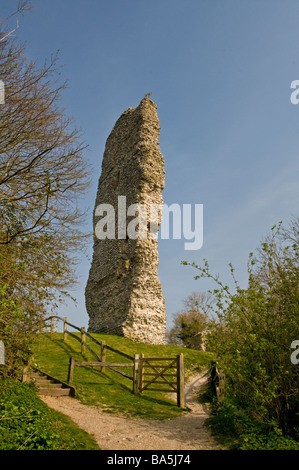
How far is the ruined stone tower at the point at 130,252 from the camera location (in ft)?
63.9

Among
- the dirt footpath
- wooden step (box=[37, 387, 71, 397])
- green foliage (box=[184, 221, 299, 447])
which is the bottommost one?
the dirt footpath

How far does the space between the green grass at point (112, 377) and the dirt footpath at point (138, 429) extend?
0.54 m

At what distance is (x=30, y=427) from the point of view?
6.05m

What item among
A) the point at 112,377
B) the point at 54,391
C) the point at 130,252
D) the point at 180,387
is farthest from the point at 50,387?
the point at 130,252

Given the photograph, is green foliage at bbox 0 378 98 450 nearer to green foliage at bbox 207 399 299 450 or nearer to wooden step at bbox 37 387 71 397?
wooden step at bbox 37 387 71 397

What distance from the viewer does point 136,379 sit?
1188cm

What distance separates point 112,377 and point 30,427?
23.6 feet

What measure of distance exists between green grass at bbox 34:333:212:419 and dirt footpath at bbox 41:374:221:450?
544 mm

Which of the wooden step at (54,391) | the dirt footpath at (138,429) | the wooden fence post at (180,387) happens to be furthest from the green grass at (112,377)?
the dirt footpath at (138,429)

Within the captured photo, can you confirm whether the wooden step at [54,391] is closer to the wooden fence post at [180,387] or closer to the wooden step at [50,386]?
the wooden step at [50,386]

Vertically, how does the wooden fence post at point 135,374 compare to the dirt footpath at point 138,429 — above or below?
→ above

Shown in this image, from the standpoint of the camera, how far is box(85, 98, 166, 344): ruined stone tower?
63.9ft

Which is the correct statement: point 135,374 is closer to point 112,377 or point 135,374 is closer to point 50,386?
point 112,377

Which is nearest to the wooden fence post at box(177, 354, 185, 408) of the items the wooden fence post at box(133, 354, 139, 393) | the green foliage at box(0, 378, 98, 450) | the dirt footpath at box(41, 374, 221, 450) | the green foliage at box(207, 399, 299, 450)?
the dirt footpath at box(41, 374, 221, 450)
